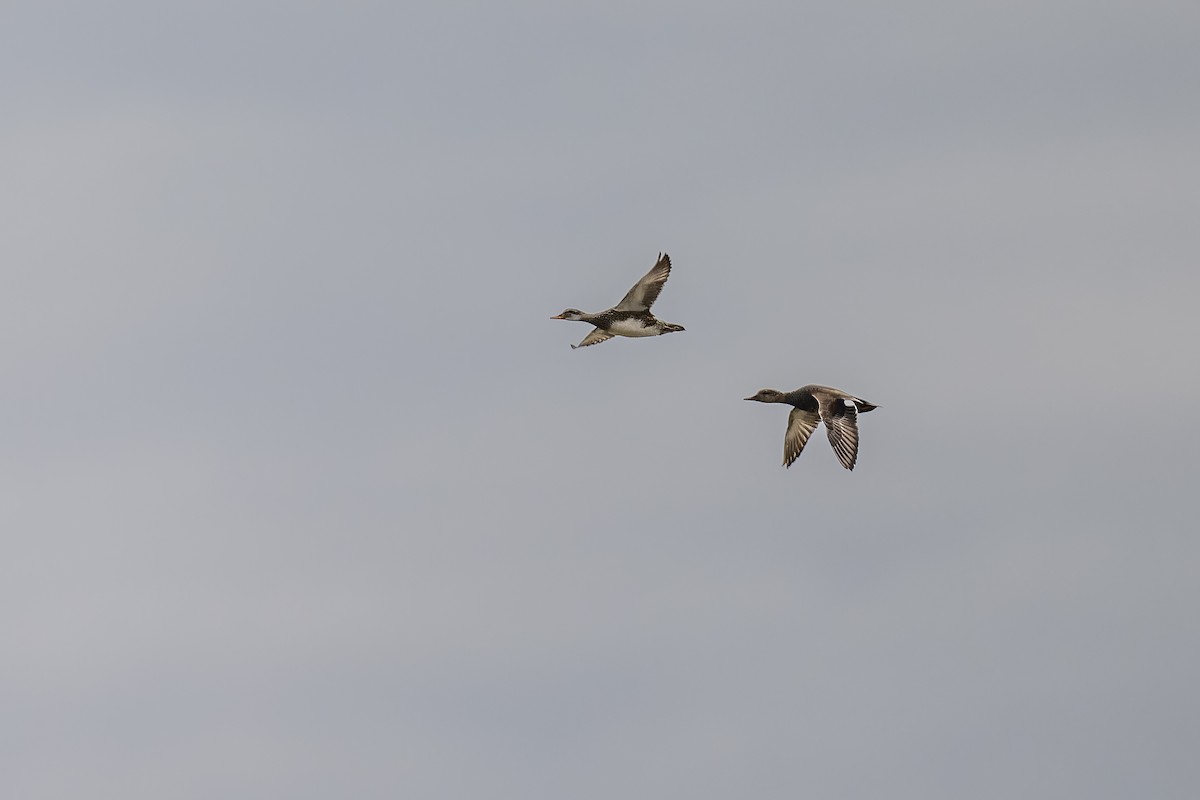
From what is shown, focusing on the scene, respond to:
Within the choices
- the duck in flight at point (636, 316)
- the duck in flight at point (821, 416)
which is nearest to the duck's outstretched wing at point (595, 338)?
the duck in flight at point (636, 316)

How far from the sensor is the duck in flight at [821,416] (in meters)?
65.8

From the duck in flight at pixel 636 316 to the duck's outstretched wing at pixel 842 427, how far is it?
24.5 feet

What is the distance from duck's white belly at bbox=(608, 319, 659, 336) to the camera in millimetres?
73688

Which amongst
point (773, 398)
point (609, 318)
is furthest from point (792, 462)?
point (609, 318)

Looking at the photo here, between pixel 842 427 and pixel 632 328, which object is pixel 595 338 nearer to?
pixel 632 328

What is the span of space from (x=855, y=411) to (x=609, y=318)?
1084 centimetres

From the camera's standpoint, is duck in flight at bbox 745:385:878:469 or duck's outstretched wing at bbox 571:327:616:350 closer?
duck in flight at bbox 745:385:878:469

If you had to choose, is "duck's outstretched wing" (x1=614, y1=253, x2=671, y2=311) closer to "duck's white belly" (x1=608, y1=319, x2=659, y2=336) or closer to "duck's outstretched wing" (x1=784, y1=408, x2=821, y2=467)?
"duck's white belly" (x1=608, y1=319, x2=659, y2=336)

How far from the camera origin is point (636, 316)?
7331 centimetres

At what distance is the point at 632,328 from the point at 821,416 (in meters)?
9.29

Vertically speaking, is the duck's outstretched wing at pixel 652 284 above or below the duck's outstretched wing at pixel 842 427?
above

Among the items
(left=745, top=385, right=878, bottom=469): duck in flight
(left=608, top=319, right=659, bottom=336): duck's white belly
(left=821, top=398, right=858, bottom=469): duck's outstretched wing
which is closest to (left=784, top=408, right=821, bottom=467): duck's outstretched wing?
(left=745, top=385, right=878, bottom=469): duck in flight

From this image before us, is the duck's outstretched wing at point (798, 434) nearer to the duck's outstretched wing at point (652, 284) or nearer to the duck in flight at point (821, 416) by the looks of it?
the duck in flight at point (821, 416)

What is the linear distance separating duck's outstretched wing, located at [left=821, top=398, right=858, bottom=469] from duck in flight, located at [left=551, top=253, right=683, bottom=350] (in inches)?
294
